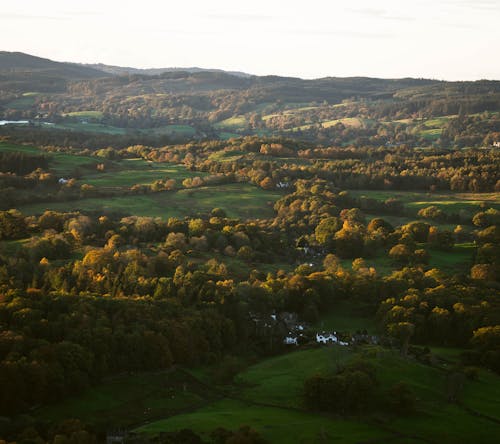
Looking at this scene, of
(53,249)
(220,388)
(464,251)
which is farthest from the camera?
(464,251)

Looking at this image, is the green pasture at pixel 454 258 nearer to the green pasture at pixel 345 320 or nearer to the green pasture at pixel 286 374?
the green pasture at pixel 345 320

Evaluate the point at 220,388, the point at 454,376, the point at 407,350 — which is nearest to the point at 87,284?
the point at 220,388

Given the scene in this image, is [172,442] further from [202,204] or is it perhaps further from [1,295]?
[202,204]

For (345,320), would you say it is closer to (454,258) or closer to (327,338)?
(327,338)

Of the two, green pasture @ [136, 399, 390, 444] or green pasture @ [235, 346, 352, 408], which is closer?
green pasture @ [136, 399, 390, 444]

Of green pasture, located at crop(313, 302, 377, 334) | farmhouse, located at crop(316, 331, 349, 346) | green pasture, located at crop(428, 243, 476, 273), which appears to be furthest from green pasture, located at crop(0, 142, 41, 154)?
farmhouse, located at crop(316, 331, 349, 346)

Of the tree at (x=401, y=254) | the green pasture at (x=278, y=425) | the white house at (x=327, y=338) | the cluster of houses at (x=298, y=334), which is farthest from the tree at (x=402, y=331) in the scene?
the tree at (x=401, y=254)

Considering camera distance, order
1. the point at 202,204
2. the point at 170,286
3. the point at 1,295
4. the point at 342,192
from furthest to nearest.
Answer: the point at 342,192 < the point at 202,204 < the point at 170,286 < the point at 1,295

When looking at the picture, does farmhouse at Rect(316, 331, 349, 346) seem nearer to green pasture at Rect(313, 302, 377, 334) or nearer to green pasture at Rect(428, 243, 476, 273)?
green pasture at Rect(313, 302, 377, 334)
